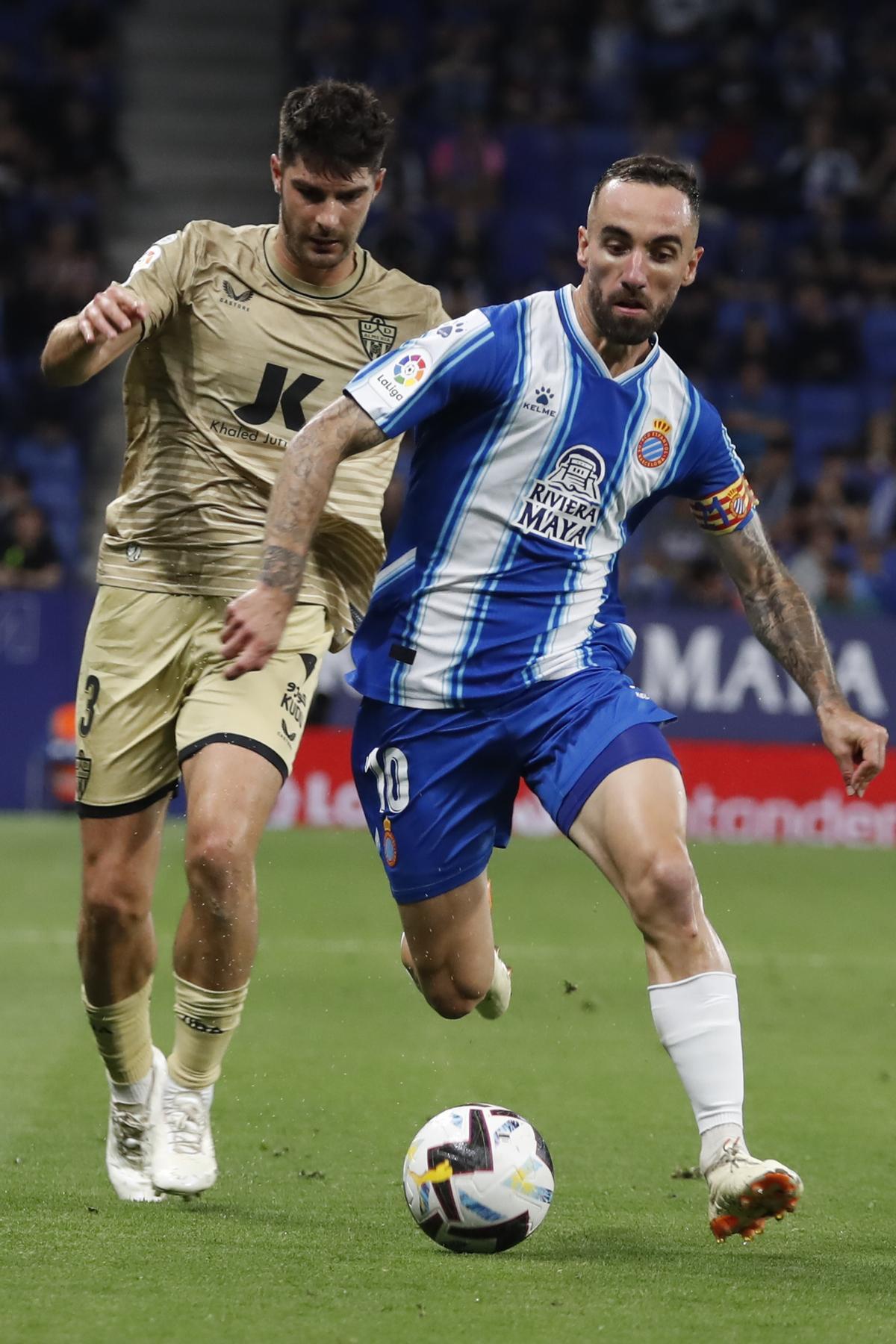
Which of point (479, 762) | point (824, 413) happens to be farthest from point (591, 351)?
point (824, 413)

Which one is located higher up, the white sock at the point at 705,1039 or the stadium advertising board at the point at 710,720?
the white sock at the point at 705,1039

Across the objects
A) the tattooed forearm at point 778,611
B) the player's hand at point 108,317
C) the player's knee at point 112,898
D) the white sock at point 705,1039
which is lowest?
the player's knee at point 112,898

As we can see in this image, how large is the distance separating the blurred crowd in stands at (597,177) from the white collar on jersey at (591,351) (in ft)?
34.5

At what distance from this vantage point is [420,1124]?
5887mm

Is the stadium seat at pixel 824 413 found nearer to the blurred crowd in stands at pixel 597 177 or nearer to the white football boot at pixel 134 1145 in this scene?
the blurred crowd in stands at pixel 597 177

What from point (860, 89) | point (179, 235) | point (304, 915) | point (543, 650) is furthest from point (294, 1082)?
point (860, 89)

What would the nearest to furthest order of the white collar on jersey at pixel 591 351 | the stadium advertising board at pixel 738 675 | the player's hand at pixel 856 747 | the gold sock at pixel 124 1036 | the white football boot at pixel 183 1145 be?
the player's hand at pixel 856 747 < the white collar on jersey at pixel 591 351 < the white football boot at pixel 183 1145 < the gold sock at pixel 124 1036 < the stadium advertising board at pixel 738 675

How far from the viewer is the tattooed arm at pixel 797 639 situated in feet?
14.8

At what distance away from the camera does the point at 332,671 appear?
14.5m

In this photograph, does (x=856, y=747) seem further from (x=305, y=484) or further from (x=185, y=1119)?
(x=185, y=1119)

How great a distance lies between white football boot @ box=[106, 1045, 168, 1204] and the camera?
4.93 m

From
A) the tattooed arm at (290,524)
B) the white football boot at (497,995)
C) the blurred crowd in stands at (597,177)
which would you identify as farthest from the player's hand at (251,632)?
the blurred crowd in stands at (597,177)

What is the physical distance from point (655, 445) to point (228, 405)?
1.16m

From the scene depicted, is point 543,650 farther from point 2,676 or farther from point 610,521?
point 2,676
